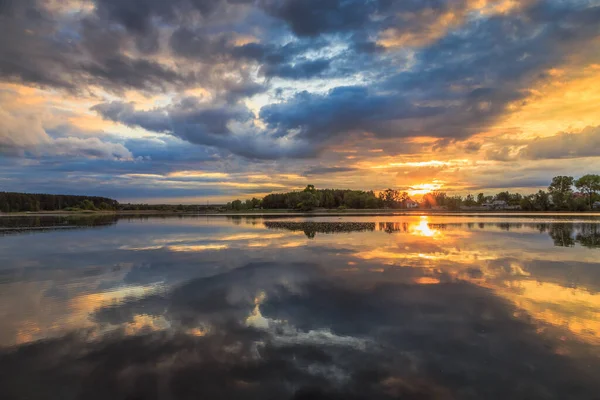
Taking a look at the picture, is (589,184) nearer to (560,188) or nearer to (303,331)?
(560,188)

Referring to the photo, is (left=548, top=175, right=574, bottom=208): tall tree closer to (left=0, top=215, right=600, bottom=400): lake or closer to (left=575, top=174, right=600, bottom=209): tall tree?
(left=575, top=174, right=600, bottom=209): tall tree

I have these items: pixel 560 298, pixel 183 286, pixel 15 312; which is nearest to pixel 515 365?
pixel 560 298

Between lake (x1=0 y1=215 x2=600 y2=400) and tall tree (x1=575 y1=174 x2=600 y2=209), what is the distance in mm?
139042

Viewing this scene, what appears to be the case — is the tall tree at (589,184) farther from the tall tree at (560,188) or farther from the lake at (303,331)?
the lake at (303,331)

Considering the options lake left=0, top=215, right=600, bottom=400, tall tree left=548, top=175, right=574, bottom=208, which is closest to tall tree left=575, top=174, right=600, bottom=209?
tall tree left=548, top=175, right=574, bottom=208

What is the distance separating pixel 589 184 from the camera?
12700 centimetres

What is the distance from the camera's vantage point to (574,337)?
Result: 991cm

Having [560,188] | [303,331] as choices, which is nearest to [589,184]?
[560,188]

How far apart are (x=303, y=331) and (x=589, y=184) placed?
15880 cm

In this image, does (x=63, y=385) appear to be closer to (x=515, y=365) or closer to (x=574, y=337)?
(x=515, y=365)

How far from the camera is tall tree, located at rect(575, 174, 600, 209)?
12538 cm

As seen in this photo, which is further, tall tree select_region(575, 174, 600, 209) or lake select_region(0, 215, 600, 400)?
tall tree select_region(575, 174, 600, 209)

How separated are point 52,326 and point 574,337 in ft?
53.2

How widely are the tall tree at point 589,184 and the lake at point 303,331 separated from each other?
5474 inches
